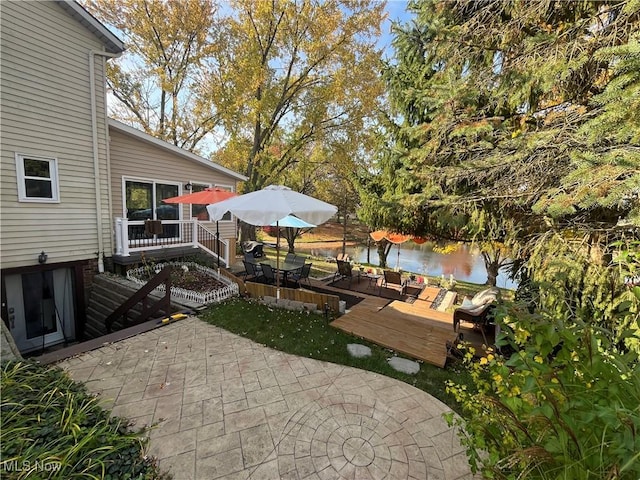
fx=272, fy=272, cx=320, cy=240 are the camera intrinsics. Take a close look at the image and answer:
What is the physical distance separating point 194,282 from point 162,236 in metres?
2.91

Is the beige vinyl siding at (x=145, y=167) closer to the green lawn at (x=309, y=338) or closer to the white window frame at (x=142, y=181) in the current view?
the white window frame at (x=142, y=181)

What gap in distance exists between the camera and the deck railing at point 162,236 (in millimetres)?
8086

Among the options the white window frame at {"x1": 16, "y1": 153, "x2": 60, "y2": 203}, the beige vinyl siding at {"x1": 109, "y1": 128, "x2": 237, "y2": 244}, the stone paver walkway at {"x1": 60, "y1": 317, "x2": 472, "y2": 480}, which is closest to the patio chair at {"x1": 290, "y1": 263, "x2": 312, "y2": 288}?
the stone paver walkway at {"x1": 60, "y1": 317, "x2": 472, "y2": 480}

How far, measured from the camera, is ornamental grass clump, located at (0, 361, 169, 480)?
220 cm

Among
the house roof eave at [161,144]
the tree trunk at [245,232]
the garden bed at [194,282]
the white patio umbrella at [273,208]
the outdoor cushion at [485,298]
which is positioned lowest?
the garden bed at [194,282]

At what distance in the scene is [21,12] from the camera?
616 centimetres

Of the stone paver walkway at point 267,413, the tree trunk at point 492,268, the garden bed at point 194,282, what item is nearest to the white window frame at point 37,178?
the garden bed at point 194,282

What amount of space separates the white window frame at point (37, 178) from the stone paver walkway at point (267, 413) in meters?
4.57

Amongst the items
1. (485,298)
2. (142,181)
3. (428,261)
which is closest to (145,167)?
(142,181)

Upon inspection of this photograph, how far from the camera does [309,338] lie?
5379 millimetres

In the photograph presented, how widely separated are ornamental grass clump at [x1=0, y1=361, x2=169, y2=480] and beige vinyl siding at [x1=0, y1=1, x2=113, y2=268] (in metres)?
→ 4.70

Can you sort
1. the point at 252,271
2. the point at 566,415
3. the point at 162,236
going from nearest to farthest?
the point at 566,415, the point at 252,271, the point at 162,236

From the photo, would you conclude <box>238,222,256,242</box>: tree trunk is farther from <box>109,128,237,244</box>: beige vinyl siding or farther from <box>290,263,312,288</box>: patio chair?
Result: <box>290,263,312,288</box>: patio chair

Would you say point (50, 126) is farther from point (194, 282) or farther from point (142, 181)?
point (194, 282)
